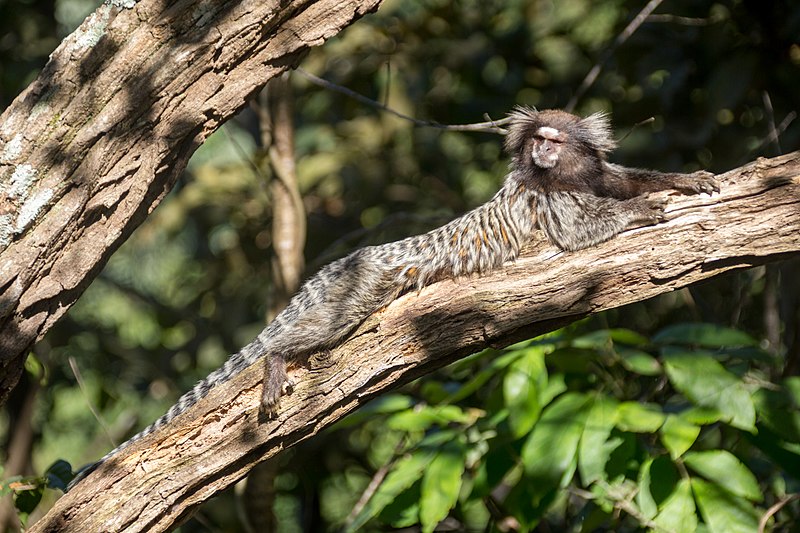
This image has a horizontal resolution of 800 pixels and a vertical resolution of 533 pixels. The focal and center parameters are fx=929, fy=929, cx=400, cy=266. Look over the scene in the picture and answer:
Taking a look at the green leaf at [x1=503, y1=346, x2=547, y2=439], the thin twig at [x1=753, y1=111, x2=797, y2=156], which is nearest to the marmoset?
the green leaf at [x1=503, y1=346, x2=547, y2=439]

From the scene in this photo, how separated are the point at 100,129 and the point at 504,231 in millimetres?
1923

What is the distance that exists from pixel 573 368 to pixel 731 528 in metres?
0.95

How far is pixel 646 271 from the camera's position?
3207 millimetres

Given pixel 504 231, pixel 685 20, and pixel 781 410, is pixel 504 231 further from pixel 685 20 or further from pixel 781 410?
pixel 685 20

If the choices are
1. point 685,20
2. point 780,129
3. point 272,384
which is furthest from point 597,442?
point 685,20

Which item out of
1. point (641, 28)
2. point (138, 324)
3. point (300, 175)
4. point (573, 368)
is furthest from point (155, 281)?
point (573, 368)

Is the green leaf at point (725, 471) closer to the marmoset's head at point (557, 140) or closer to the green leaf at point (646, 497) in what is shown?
the green leaf at point (646, 497)

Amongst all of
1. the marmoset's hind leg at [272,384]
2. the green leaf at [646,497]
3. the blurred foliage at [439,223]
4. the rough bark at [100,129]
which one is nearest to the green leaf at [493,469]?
the blurred foliage at [439,223]

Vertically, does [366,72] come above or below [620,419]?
above

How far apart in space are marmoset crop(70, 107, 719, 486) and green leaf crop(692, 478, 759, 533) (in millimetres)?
981

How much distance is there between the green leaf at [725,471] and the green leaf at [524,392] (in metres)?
0.57

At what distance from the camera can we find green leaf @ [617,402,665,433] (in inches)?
130

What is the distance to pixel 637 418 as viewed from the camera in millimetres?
3346

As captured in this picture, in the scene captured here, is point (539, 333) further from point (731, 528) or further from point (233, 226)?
point (233, 226)
